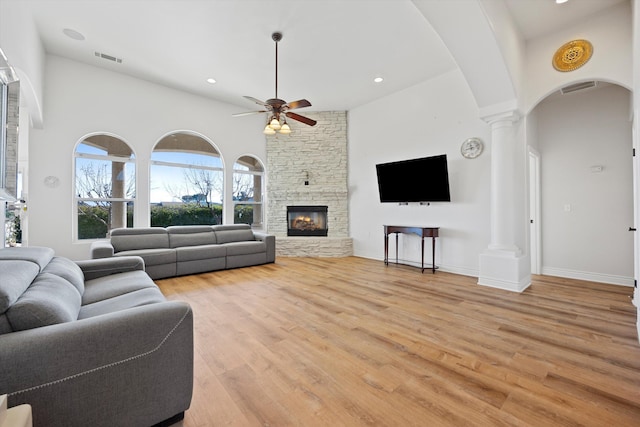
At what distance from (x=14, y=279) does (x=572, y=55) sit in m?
5.68

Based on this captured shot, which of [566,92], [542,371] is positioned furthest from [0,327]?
[566,92]

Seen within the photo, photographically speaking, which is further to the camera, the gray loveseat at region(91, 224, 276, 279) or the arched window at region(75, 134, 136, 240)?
the arched window at region(75, 134, 136, 240)

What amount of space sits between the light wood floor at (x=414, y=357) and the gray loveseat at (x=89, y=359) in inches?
12.2

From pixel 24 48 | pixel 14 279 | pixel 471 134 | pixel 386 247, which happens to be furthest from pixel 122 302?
pixel 471 134

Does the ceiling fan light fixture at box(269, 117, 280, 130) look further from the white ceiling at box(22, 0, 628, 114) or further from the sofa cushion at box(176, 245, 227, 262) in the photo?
the sofa cushion at box(176, 245, 227, 262)

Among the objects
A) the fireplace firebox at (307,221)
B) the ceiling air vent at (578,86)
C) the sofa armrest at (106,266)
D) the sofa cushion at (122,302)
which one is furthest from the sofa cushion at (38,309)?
the ceiling air vent at (578,86)

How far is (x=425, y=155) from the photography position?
17.2 ft

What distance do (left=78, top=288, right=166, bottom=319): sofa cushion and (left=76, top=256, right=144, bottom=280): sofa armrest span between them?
834mm

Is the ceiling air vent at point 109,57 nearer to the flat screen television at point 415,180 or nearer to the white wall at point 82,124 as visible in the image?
the white wall at point 82,124

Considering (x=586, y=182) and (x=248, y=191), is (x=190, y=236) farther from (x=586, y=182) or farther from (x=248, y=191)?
(x=586, y=182)

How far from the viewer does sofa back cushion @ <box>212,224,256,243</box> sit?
559cm

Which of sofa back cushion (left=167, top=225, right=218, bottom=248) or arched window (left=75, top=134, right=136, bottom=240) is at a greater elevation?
arched window (left=75, top=134, right=136, bottom=240)

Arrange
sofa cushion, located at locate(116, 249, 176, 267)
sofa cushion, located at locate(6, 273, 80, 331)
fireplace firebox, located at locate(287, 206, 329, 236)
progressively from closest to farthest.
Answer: sofa cushion, located at locate(6, 273, 80, 331) → sofa cushion, located at locate(116, 249, 176, 267) → fireplace firebox, located at locate(287, 206, 329, 236)

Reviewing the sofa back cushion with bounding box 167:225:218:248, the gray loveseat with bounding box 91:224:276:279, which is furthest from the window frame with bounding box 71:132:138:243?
the sofa back cushion with bounding box 167:225:218:248
